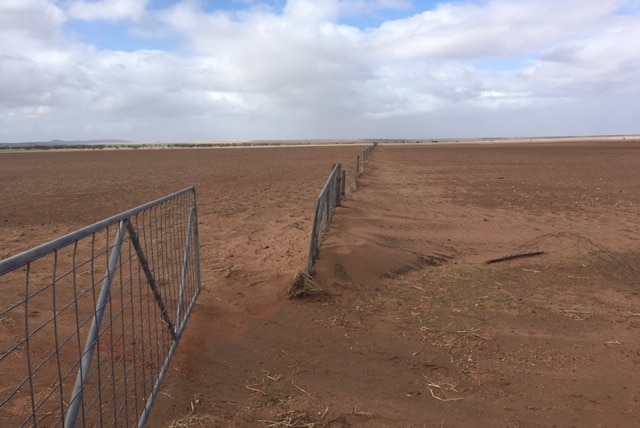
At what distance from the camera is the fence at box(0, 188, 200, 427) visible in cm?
250

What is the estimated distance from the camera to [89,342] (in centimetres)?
259

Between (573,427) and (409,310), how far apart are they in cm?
235

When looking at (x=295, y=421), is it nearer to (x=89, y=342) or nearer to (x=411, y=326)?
(x=89, y=342)

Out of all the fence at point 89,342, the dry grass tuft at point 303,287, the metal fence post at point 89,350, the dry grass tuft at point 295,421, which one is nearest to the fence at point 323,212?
the dry grass tuft at point 303,287

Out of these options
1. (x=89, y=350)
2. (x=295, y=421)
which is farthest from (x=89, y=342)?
(x=295, y=421)

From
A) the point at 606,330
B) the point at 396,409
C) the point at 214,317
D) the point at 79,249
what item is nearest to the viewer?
the point at 396,409

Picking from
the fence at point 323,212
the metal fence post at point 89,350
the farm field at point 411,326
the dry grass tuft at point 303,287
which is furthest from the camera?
the fence at point 323,212

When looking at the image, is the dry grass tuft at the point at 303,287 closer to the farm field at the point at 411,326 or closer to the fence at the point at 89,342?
the farm field at the point at 411,326

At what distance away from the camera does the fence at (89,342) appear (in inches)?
98.3

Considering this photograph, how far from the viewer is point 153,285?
4.16 metres

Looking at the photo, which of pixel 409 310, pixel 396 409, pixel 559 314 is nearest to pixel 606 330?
pixel 559 314

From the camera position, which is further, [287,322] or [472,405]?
[287,322]

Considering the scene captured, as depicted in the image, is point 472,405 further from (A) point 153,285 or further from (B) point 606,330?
(A) point 153,285

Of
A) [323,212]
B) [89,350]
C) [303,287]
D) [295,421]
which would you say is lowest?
[295,421]
